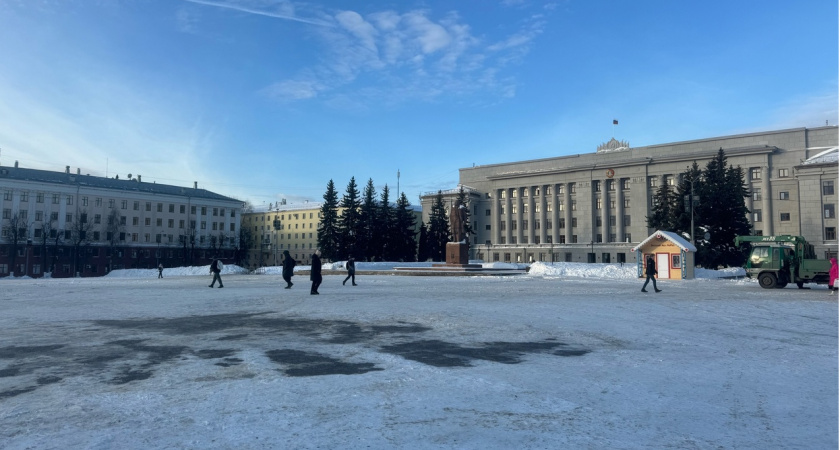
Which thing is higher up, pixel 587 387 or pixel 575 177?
pixel 575 177

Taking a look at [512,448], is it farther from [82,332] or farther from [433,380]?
[82,332]

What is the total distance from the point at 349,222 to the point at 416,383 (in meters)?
64.8

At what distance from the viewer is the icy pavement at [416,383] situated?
4.48 metres

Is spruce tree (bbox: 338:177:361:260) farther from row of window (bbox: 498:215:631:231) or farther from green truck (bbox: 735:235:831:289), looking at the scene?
green truck (bbox: 735:235:831:289)

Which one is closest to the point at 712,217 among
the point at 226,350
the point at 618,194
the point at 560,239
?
the point at 618,194

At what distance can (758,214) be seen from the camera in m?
73.9

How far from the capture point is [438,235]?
260 feet

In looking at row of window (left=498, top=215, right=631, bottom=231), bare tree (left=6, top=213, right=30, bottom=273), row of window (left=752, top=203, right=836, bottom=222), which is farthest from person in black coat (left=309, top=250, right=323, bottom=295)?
row of window (left=498, top=215, right=631, bottom=231)

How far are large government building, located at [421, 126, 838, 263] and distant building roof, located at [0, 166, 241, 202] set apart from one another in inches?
1620

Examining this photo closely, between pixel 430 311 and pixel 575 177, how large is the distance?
262 ft

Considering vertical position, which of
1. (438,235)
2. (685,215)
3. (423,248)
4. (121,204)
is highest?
(121,204)

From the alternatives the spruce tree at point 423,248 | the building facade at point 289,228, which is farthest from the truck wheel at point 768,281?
the building facade at point 289,228

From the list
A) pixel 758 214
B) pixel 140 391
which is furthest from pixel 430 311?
pixel 758 214

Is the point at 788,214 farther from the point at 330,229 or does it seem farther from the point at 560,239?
the point at 330,229
